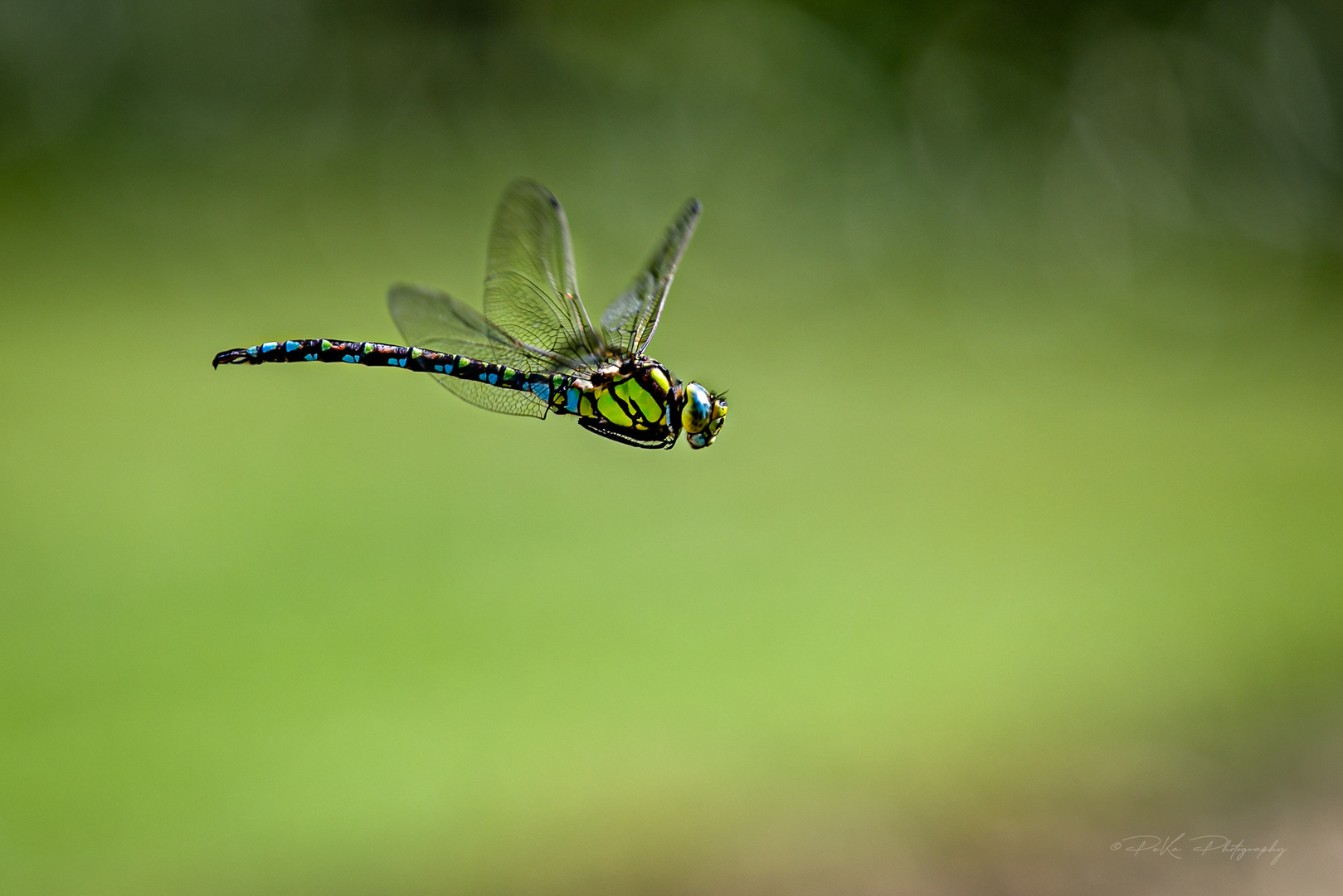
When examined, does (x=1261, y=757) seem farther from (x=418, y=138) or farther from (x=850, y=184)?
(x=418, y=138)

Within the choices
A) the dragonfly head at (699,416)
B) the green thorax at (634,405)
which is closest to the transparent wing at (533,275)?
the green thorax at (634,405)

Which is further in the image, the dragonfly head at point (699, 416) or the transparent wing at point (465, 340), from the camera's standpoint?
the transparent wing at point (465, 340)

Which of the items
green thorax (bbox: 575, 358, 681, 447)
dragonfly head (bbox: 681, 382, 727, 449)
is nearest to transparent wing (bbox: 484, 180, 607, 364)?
green thorax (bbox: 575, 358, 681, 447)
